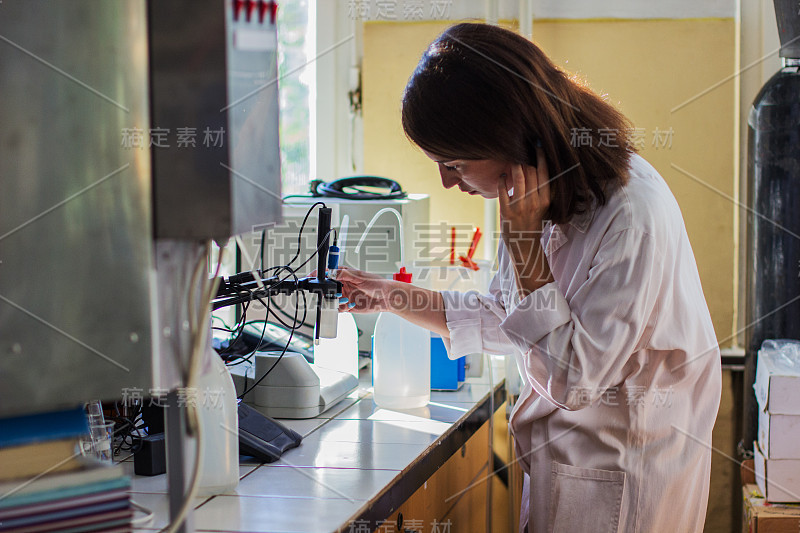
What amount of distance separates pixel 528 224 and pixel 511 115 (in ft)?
0.57

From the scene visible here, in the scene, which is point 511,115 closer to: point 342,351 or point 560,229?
point 560,229

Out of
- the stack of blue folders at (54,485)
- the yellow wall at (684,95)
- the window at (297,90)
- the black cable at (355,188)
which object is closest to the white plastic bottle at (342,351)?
the black cable at (355,188)

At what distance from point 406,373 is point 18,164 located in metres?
1.13

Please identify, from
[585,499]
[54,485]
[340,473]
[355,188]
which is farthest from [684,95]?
[54,485]

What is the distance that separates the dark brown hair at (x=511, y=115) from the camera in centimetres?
121

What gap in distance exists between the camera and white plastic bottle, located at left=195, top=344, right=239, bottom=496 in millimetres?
1188

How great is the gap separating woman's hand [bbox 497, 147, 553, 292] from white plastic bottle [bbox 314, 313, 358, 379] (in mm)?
723

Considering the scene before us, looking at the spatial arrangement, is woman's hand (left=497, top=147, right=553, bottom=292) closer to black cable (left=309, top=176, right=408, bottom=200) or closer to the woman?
the woman

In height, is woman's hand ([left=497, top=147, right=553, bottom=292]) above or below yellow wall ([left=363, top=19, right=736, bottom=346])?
below

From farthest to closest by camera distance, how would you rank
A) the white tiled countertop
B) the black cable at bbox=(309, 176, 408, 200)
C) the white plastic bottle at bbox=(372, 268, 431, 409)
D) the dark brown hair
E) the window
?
the window < the black cable at bbox=(309, 176, 408, 200) < the white plastic bottle at bbox=(372, 268, 431, 409) < the dark brown hair < the white tiled countertop

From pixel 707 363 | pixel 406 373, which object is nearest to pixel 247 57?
pixel 707 363

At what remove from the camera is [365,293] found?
1648 mm

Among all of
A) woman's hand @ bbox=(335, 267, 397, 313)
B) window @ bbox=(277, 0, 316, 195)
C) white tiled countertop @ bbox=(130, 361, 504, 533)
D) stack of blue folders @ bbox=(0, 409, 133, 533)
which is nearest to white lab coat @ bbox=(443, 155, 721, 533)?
white tiled countertop @ bbox=(130, 361, 504, 533)

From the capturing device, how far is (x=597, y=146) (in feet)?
4.18
